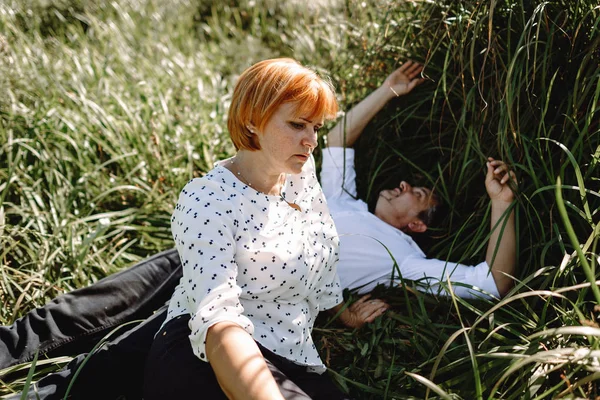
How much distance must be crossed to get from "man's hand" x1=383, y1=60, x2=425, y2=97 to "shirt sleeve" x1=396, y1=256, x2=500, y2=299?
92cm

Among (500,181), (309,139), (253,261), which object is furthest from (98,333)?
(500,181)

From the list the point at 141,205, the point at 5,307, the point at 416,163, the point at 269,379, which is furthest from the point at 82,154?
the point at 269,379

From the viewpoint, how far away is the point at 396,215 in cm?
299

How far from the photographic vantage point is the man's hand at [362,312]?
255cm

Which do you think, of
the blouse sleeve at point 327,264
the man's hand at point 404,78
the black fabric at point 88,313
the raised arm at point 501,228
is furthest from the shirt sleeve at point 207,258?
the man's hand at point 404,78

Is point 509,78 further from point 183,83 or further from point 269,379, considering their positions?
point 183,83

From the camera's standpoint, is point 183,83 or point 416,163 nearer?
point 416,163

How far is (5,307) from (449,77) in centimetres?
240

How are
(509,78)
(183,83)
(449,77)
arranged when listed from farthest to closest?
(183,83), (449,77), (509,78)

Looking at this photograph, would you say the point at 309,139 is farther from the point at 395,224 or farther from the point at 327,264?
the point at 395,224

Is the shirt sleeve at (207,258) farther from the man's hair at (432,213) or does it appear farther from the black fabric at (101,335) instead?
the man's hair at (432,213)

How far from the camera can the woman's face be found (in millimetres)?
2017

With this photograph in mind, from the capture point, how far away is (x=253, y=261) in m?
Result: 1.96

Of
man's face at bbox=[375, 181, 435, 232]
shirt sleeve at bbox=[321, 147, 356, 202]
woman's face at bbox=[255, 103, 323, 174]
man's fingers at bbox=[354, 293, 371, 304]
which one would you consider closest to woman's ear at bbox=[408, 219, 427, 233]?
man's face at bbox=[375, 181, 435, 232]
